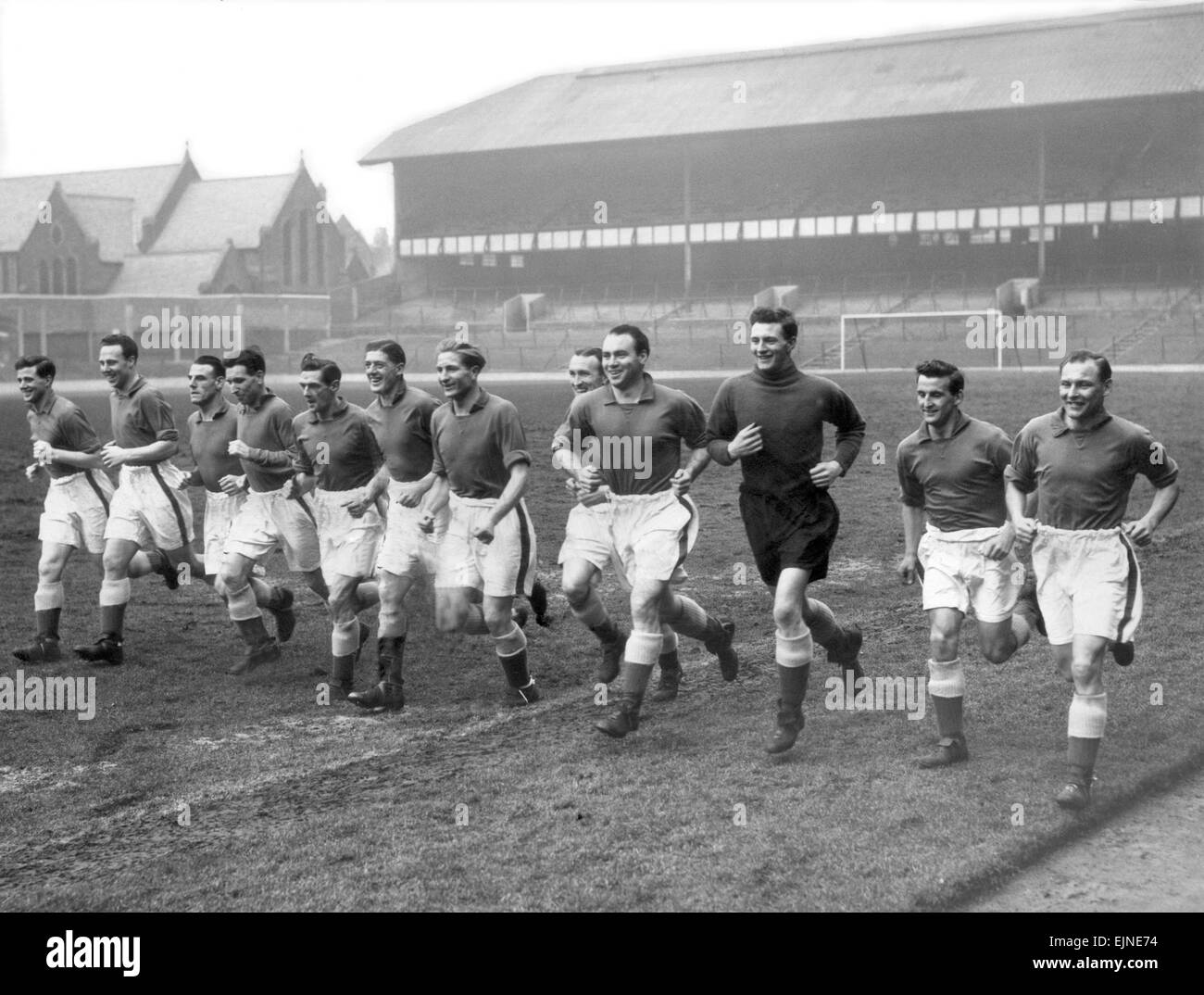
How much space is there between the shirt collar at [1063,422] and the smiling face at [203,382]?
5.03 m

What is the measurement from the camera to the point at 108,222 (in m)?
63.9

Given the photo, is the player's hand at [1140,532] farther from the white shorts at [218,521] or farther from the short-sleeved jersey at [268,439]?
the white shorts at [218,521]

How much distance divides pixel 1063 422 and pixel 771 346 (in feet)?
4.90

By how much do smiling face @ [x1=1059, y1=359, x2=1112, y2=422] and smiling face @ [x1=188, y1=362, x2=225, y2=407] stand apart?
5.12 m

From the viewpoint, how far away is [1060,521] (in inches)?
258

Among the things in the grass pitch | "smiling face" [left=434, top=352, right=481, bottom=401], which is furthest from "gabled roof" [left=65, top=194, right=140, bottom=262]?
"smiling face" [left=434, top=352, right=481, bottom=401]

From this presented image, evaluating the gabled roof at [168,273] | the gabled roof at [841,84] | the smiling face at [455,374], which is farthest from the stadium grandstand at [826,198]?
the smiling face at [455,374]

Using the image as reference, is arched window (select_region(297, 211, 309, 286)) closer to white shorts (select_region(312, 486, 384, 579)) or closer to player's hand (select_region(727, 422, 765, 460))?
white shorts (select_region(312, 486, 384, 579))

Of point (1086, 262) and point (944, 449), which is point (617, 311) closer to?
point (1086, 262)

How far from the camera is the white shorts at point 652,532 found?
7.65 meters

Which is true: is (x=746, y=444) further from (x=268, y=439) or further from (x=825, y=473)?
(x=268, y=439)

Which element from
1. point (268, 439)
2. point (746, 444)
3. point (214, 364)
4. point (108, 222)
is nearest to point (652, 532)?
point (746, 444)
